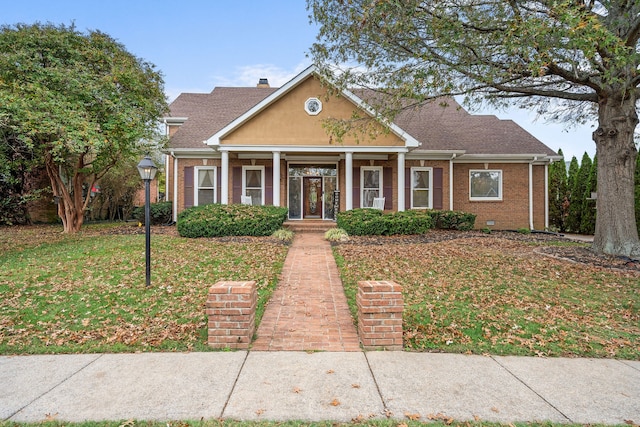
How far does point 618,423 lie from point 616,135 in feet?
27.3

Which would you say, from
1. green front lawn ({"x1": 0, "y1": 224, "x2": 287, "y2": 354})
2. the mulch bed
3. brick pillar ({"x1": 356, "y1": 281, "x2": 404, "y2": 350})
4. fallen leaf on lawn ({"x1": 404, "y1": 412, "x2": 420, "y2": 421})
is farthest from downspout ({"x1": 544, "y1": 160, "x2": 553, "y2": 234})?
fallen leaf on lawn ({"x1": 404, "y1": 412, "x2": 420, "y2": 421})

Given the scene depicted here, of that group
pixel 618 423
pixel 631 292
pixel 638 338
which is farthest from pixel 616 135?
pixel 618 423

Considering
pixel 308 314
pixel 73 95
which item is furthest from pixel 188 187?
pixel 308 314

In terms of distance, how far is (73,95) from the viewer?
395 inches

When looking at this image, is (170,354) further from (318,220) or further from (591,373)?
(318,220)

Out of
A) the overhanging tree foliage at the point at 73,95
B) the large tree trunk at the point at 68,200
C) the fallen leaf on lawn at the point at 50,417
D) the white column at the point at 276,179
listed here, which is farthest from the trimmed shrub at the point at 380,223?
the large tree trunk at the point at 68,200

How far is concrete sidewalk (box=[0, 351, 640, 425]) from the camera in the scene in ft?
8.66

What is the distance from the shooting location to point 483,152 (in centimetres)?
1486

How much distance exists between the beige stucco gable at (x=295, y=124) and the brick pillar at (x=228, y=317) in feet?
32.1

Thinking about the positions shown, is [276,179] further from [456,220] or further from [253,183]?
[456,220]

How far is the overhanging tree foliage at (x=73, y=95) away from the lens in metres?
8.95

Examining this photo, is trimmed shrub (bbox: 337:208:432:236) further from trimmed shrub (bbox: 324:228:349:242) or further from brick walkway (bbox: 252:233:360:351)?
brick walkway (bbox: 252:233:360:351)

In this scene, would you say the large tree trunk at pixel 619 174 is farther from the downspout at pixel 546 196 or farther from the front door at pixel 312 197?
the front door at pixel 312 197

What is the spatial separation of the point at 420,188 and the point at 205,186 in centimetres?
977
